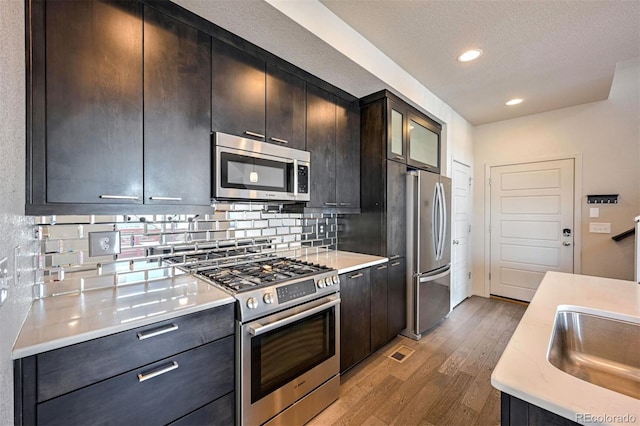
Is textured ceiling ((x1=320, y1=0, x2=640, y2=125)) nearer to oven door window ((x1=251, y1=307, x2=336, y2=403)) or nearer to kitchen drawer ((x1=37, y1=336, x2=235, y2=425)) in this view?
oven door window ((x1=251, y1=307, x2=336, y2=403))

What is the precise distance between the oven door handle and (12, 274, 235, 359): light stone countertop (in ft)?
0.62

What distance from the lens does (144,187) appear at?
1.40 m

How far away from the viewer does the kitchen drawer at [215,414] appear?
1.24 meters

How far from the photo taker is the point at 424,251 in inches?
110

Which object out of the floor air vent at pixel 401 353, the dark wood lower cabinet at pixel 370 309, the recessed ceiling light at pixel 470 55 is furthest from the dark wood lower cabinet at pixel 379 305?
the recessed ceiling light at pixel 470 55

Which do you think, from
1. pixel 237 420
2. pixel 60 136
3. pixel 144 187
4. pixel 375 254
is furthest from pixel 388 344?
pixel 60 136

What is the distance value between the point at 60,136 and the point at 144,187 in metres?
0.37

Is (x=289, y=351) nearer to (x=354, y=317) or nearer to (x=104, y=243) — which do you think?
(x=354, y=317)

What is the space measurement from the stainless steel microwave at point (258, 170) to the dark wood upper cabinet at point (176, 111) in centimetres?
8

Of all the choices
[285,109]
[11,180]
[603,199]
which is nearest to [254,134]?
[285,109]

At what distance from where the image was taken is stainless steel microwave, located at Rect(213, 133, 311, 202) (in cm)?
168

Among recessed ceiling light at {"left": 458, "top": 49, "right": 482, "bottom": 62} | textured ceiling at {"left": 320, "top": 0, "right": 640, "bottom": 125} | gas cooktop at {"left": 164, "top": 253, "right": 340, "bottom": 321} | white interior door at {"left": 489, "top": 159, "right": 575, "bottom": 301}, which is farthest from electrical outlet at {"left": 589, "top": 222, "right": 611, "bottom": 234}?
gas cooktop at {"left": 164, "top": 253, "right": 340, "bottom": 321}

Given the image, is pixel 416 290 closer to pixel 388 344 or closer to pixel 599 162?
pixel 388 344

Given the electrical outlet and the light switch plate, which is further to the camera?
the electrical outlet
